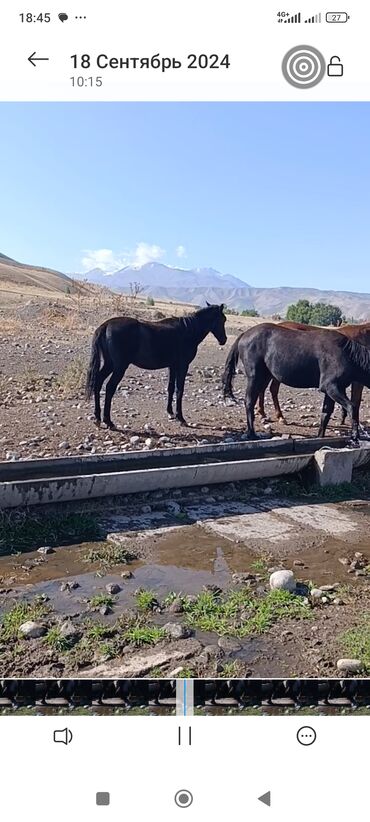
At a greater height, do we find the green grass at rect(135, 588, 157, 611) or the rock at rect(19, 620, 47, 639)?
the rock at rect(19, 620, 47, 639)

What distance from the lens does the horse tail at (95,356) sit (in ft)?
26.9

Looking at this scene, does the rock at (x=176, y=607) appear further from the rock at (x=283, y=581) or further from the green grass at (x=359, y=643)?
the green grass at (x=359, y=643)

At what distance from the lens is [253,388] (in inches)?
324

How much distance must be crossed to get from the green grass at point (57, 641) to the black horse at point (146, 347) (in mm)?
5048

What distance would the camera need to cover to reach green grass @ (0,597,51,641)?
129 inches

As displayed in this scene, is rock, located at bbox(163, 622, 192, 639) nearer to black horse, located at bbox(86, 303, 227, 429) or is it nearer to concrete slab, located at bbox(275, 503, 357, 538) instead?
Answer: concrete slab, located at bbox(275, 503, 357, 538)

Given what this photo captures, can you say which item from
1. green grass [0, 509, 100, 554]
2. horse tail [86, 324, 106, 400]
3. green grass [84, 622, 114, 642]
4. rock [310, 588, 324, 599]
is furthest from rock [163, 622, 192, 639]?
horse tail [86, 324, 106, 400]

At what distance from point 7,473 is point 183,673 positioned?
10.6ft

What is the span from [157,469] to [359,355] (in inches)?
130

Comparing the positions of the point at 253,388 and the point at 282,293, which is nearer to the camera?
the point at 253,388
